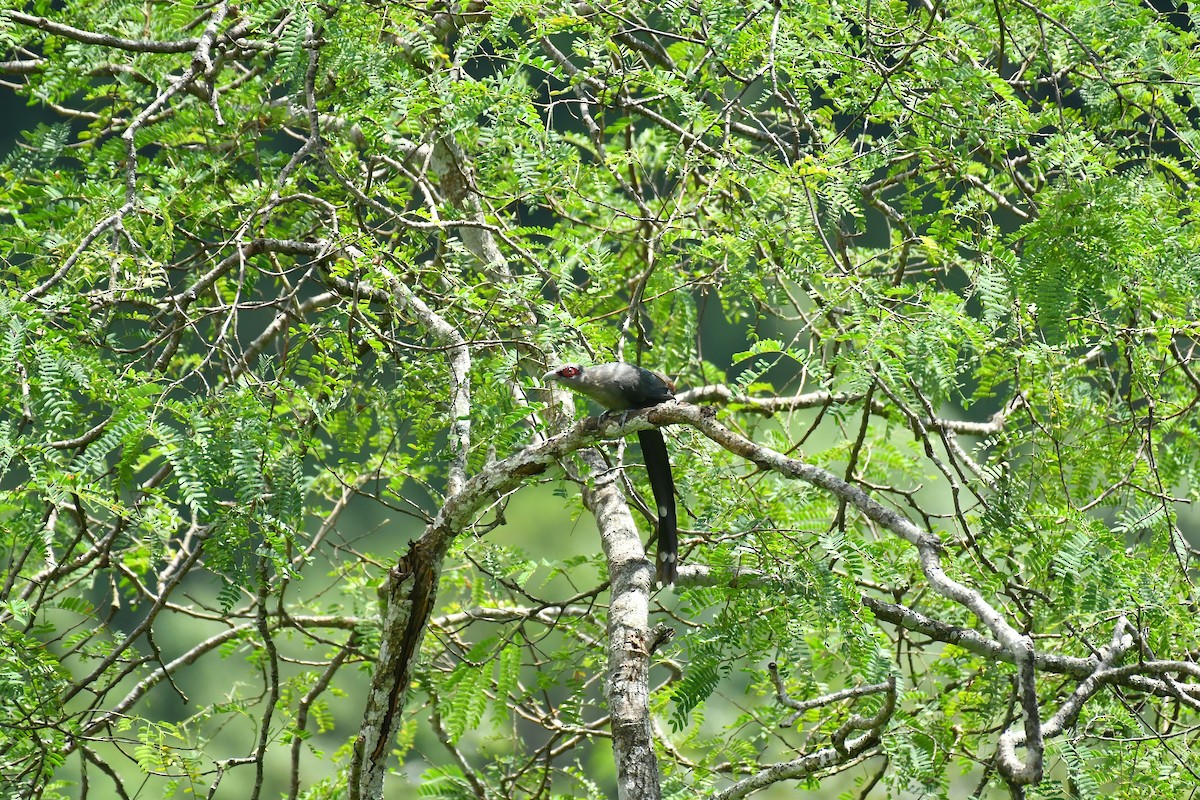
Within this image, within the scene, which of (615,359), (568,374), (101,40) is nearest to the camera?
(101,40)

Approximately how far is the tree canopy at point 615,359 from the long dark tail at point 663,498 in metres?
0.12

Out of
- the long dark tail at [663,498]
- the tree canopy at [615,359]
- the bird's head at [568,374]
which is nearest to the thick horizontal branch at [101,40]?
the tree canopy at [615,359]

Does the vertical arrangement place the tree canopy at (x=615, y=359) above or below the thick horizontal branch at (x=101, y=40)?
below

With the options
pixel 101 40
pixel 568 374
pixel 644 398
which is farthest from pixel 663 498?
pixel 101 40

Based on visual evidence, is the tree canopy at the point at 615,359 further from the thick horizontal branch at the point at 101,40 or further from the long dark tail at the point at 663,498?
the long dark tail at the point at 663,498

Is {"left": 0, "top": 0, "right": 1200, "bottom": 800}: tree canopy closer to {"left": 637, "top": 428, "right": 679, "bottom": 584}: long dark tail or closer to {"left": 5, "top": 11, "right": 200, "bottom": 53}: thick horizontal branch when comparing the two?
{"left": 5, "top": 11, "right": 200, "bottom": 53}: thick horizontal branch

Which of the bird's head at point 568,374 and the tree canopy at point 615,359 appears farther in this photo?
the bird's head at point 568,374

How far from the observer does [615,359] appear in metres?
3.69

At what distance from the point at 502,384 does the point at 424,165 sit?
5.12ft

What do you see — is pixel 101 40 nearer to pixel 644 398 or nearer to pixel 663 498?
pixel 644 398

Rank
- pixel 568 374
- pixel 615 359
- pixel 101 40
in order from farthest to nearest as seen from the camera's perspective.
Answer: pixel 615 359, pixel 568 374, pixel 101 40

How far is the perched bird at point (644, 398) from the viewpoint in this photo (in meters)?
3.42

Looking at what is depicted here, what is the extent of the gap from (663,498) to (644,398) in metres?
0.33

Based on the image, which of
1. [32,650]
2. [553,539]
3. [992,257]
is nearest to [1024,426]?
[992,257]
